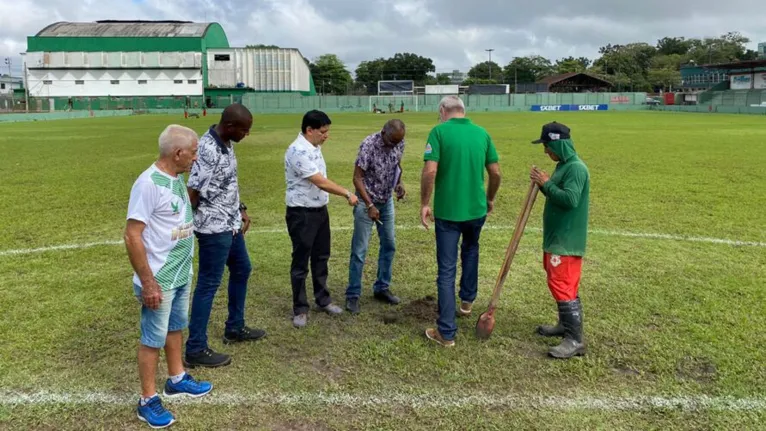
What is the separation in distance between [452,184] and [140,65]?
295ft

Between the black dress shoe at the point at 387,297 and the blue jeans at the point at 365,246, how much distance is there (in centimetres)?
4

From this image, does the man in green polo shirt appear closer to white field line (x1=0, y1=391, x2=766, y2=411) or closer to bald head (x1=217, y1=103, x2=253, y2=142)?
white field line (x1=0, y1=391, x2=766, y2=411)

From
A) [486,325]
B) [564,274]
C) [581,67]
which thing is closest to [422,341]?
[486,325]

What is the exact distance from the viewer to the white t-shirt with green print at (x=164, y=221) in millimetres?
3123

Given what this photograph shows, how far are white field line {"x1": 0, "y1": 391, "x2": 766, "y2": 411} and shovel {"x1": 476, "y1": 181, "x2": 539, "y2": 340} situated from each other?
903mm

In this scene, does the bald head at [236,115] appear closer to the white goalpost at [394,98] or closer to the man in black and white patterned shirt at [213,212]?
the man in black and white patterned shirt at [213,212]

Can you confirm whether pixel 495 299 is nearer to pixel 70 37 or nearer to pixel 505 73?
pixel 70 37

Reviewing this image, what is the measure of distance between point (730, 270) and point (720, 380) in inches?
115

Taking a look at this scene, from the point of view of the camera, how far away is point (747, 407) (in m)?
3.56

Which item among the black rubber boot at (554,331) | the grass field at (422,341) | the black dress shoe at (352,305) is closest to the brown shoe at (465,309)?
the grass field at (422,341)

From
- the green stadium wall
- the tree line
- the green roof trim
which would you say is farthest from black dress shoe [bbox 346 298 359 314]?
the tree line

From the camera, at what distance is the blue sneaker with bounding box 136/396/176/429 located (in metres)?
3.38

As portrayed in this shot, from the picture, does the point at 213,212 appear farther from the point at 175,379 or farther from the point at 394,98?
the point at 394,98

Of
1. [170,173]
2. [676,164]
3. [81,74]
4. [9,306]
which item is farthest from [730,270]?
[81,74]
